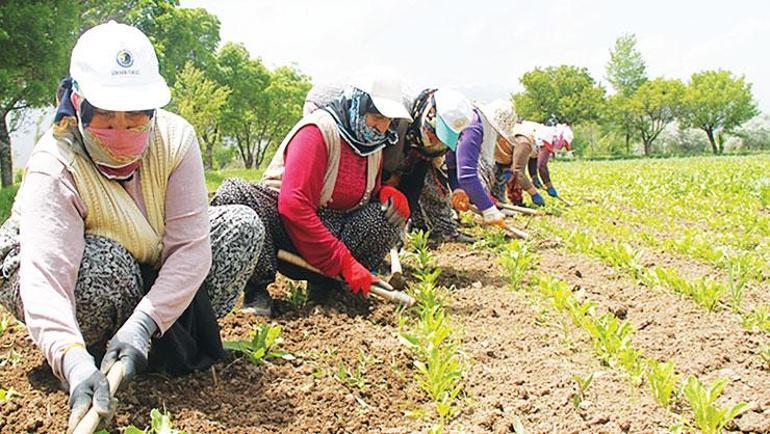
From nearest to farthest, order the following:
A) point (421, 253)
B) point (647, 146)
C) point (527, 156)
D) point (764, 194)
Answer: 1. point (421, 253)
2. point (527, 156)
3. point (764, 194)
4. point (647, 146)

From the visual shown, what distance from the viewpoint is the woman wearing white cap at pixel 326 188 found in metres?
3.53

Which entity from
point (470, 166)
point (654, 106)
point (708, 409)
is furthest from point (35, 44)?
point (654, 106)

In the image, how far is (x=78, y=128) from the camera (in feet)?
7.65

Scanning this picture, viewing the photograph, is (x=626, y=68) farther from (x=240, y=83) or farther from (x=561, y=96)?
(x=240, y=83)

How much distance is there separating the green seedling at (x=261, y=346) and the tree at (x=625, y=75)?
195 feet

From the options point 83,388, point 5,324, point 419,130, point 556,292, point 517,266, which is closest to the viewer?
point 83,388

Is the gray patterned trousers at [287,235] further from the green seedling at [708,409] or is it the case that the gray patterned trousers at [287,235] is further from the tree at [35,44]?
the tree at [35,44]

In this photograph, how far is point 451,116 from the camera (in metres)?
4.22

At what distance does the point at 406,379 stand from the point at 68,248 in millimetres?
1331

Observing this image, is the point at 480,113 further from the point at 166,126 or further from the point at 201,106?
the point at 201,106

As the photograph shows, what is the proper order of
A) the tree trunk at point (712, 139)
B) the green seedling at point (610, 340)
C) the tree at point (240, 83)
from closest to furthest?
the green seedling at point (610, 340) → the tree at point (240, 83) → the tree trunk at point (712, 139)

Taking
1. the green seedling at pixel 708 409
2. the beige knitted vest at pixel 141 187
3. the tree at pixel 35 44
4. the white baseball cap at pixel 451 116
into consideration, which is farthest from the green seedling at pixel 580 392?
the tree at pixel 35 44

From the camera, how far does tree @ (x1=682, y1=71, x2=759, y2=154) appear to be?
189 feet

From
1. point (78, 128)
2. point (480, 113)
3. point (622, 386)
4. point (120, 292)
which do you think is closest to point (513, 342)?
point (622, 386)
